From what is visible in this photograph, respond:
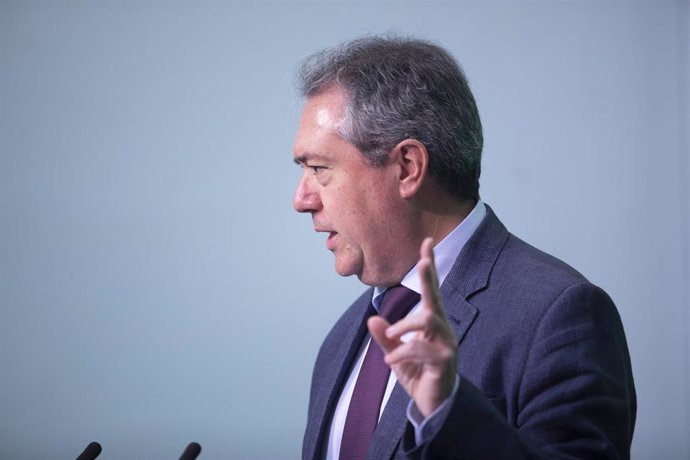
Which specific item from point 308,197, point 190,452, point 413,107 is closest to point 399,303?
point 308,197

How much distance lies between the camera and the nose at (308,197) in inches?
63.7

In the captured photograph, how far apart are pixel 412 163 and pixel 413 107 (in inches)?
4.2


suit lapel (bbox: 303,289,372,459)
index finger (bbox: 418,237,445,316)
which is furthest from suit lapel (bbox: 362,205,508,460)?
index finger (bbox: 418,237,445,316)

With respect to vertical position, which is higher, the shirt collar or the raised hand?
the shirt collar

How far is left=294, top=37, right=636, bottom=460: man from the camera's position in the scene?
1.27 meters

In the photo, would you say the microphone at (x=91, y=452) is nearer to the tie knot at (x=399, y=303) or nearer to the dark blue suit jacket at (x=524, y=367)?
the dark blue suit jacket at (x=524, y=367)

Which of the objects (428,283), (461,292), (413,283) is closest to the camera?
(428,283)

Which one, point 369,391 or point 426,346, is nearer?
point 426,346

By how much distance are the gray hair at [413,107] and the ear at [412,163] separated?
1cm

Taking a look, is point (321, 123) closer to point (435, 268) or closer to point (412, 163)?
point (412, 163)

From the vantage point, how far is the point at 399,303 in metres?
1.63

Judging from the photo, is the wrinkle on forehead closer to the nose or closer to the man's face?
the man's face

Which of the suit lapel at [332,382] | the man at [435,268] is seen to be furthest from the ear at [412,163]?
the suit lapel at [332,382]

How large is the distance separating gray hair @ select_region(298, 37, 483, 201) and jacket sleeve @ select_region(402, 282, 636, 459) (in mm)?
375
